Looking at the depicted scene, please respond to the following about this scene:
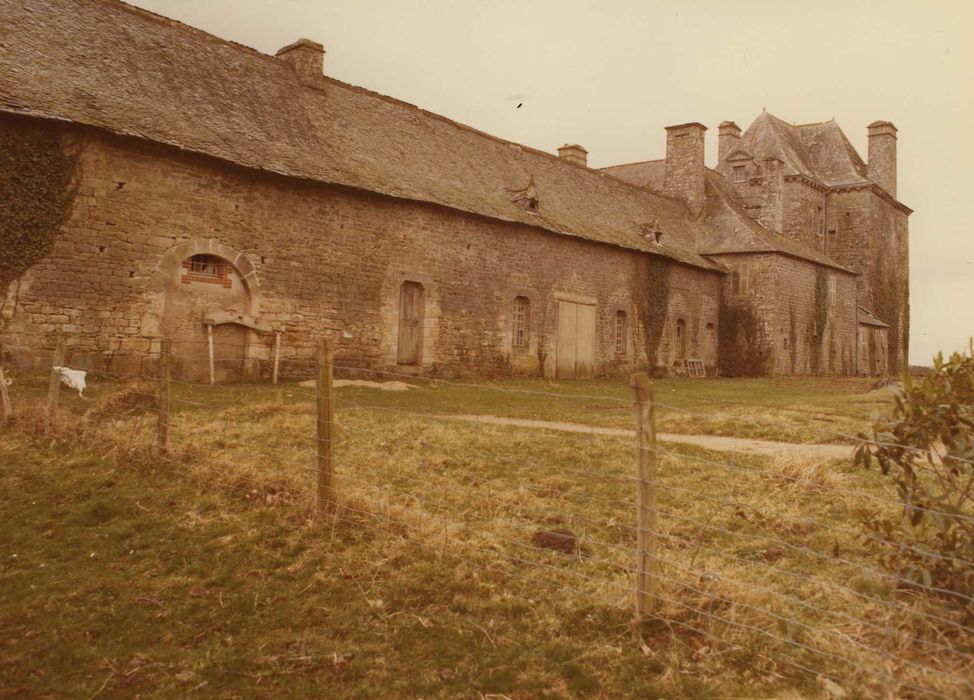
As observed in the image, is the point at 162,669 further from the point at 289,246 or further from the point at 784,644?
the point at 289,246

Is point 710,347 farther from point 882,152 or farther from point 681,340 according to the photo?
point 882,152

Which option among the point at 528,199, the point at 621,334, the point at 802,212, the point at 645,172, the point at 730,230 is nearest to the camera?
the point at 528,199

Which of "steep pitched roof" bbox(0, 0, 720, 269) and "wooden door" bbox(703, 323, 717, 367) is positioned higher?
"steep pitched roof" bbox(0, 0, 720, 269)

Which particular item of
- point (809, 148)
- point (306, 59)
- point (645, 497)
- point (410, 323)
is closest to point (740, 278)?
point (809, 148)

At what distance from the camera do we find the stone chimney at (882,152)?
42312 mm

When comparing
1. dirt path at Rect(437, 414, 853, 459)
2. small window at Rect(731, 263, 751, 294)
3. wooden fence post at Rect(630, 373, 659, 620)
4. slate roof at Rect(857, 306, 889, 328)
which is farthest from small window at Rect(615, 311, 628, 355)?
wooden fence post at Rect(630, 373, 659, 620)

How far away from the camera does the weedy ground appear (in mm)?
3898

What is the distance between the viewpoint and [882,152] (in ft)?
140

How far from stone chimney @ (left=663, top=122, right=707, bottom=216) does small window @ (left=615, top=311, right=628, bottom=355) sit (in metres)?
9.56

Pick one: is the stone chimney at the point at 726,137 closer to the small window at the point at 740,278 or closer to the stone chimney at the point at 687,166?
the stone chimney at the point at 687,166

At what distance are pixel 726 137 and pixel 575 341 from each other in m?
21.6

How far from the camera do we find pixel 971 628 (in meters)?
3.88

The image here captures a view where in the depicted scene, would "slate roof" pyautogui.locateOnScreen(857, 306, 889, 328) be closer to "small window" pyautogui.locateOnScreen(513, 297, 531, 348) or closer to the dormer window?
the dormer window

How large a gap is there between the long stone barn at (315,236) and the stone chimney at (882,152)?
1311 cm
